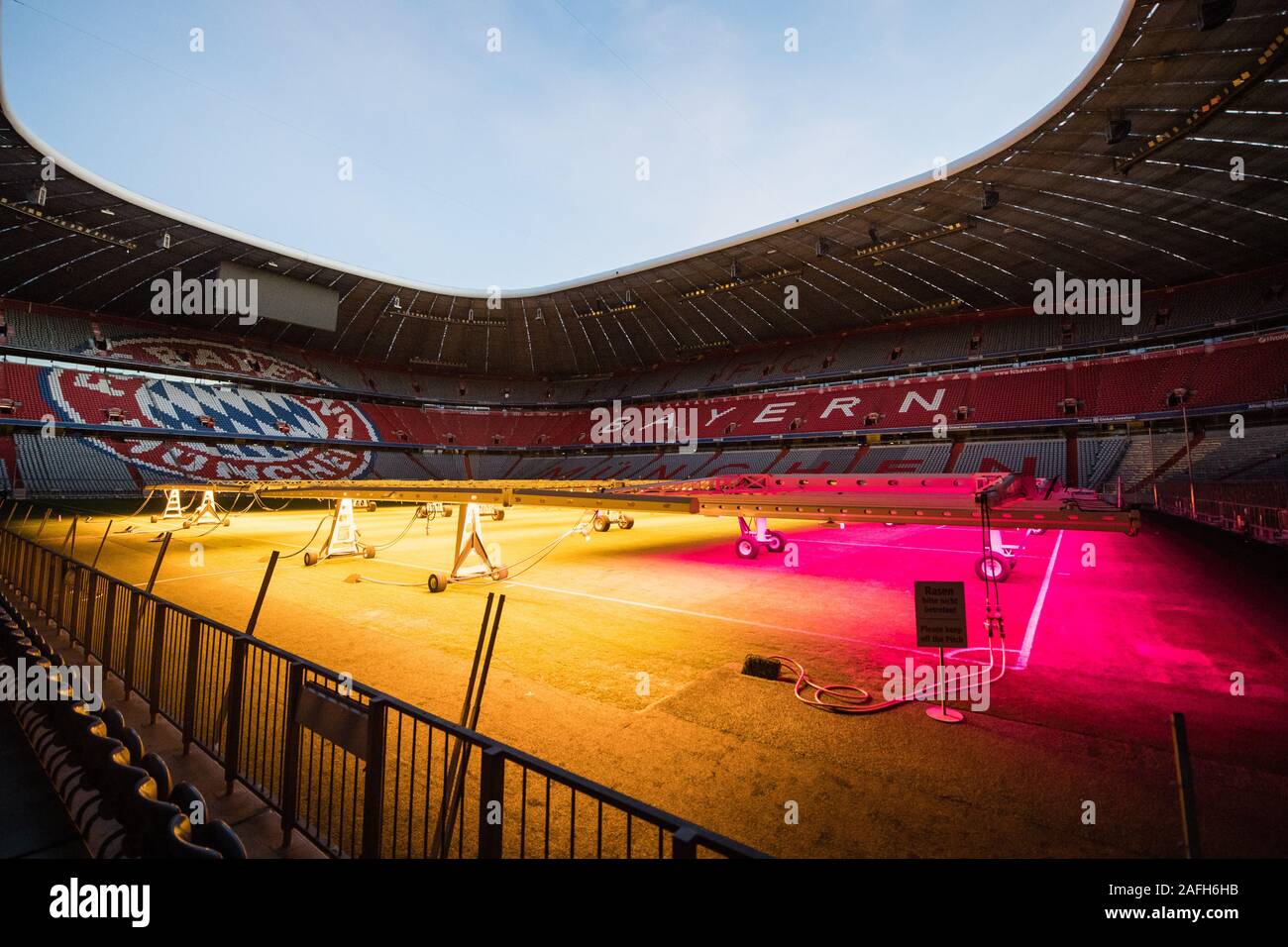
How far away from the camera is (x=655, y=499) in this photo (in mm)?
8906

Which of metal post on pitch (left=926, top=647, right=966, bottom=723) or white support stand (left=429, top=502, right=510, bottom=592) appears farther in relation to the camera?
white support stand (left=429, top=502, right=510, bottom=592)

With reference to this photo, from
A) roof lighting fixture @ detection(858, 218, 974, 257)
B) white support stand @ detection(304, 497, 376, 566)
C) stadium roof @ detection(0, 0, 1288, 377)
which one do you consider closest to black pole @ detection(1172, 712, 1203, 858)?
white support stand @ detection(304, 497, 376, 566)

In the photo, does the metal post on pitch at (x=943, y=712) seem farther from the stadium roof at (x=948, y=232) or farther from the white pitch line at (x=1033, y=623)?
the stadium roof at (x=948, y=232)

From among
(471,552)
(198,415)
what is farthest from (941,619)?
(198,415)

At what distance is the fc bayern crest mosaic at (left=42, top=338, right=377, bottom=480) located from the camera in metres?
38.6

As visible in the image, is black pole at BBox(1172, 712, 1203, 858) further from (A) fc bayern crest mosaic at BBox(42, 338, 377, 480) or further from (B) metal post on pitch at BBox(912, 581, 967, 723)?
(A) fc bayern crest mosaic at BBox(42, 338, 377, 480)

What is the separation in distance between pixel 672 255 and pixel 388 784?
109 ft

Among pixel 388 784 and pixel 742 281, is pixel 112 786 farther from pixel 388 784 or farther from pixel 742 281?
pixel 742 281

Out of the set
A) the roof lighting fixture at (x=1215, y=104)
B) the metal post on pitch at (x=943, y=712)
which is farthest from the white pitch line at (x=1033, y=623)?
the roof lighting fixture at (x=1215, y=104)

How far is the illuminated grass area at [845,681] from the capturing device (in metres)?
3.93

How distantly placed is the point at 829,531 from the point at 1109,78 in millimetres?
17351

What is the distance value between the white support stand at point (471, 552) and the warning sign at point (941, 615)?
912cm

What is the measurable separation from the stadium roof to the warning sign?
18472 millimetres

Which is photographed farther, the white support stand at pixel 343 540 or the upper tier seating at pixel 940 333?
the upper tier seating at pixel 940 333
